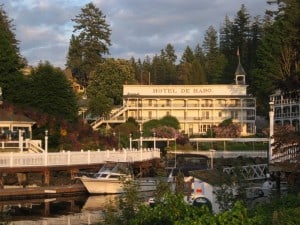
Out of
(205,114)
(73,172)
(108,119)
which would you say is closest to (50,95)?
(73,172)

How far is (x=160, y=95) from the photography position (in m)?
90.1

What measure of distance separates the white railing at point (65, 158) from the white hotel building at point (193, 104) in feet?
143

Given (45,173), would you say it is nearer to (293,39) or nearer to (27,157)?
(27,157)

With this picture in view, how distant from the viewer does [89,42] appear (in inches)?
4323

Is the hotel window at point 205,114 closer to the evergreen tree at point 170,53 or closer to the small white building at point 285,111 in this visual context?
the small white building at point 285,111

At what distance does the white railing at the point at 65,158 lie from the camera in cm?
3594

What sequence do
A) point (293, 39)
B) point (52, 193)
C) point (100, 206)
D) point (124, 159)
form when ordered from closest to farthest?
1. point (293, 39)
2. point (100, 206)
3. point (52, 193)
4. point (124, 159)

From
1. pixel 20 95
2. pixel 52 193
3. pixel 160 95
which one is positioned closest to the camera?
pixel 52 193

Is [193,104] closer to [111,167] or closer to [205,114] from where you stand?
[205,114]

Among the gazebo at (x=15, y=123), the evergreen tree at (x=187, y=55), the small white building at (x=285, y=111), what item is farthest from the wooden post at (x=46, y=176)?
the evergreen tree at (x=187, y=55)

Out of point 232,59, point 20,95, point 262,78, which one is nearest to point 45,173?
point 20,95

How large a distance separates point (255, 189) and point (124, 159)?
14686mm

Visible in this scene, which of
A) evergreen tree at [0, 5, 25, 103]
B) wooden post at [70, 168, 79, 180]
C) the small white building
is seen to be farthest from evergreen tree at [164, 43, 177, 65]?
wooden post at [70, 168, 79, 180]

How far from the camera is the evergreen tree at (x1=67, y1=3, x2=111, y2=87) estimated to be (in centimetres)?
11006
